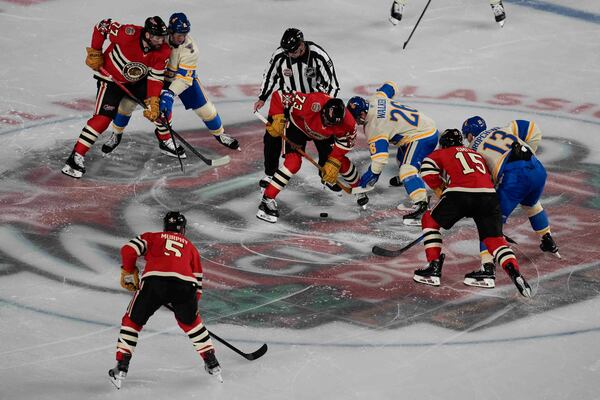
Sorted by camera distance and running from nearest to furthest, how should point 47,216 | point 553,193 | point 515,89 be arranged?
point 47,216, point 553,193, point 515,89

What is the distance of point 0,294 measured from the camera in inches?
258

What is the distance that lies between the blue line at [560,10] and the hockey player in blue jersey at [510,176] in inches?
189

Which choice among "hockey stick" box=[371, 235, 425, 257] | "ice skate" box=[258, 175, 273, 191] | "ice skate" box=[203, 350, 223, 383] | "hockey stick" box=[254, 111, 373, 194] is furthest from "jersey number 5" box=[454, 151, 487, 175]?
"ice skate" box=[203, 350, 223, 383]

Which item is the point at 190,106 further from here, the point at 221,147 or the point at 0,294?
the point at 0,294

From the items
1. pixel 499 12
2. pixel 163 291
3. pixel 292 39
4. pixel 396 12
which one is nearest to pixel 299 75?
pixel 292 39

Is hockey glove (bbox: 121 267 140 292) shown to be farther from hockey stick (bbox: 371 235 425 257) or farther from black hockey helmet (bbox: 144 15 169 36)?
black hockey helmet (bbox: 144 15 169 36)

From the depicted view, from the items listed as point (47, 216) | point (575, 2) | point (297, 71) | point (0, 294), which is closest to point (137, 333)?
point (0, 294)

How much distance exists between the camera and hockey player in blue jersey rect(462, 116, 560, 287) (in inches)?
268

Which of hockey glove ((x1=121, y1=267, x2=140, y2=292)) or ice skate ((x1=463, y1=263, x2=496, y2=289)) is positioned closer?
hockey glove ((x1=121, y1=267, x2=140, y2=292))

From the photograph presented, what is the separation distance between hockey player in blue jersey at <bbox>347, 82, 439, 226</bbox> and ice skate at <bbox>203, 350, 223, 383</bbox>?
7.25ft

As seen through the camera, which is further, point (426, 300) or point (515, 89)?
point (515, 89)

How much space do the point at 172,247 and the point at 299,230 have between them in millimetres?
2035

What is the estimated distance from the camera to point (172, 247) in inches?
224

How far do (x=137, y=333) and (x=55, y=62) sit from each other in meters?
5.02
